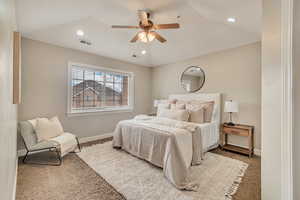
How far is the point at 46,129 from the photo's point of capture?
283 cm

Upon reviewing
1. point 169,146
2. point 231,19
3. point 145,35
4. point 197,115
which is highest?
point 231,19

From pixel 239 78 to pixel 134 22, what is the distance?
2828 millimetres

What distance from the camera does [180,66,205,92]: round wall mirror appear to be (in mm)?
4180

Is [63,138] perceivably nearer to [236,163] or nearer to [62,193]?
[62,193]

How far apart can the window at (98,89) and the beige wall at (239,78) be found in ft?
7.98

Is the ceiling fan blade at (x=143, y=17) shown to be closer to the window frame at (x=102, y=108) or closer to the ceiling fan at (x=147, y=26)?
the ceiling fan at (x=147, y=26)

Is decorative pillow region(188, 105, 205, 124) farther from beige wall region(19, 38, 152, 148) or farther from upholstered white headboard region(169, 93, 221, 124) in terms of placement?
beige wall region(19, 38, 152, 148)

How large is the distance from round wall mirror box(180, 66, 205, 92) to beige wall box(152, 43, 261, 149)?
0.13 metres

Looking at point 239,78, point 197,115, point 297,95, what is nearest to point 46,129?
point 197,115

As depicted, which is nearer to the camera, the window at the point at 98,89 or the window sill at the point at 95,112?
the window sill at the point at 95,112

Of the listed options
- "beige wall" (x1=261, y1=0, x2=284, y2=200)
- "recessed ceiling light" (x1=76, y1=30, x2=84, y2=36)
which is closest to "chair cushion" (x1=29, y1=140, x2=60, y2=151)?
"recessed ceiling light" (x1=76, y1=30, x2=84, y2=36)

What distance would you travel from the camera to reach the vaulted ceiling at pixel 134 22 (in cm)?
227

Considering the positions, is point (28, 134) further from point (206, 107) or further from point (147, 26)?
point (206, 107)

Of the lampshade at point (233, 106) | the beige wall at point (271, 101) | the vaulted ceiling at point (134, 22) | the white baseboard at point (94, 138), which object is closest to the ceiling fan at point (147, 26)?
the vaulted ceiling at point (134, 22)
